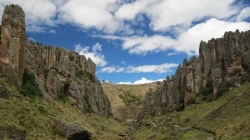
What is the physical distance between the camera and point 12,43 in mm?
62281

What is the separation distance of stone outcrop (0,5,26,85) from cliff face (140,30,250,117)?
60.8 meters

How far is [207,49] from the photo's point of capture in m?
119

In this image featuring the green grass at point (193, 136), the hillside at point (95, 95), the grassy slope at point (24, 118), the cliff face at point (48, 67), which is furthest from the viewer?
the cliff face at point (48, 67)

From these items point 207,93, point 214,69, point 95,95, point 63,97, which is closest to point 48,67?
point 63,97

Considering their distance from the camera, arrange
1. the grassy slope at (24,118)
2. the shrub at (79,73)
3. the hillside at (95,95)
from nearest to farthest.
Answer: the grassy slope at (24,118)
the hillside at (95,95)
the shrub at (79,73)

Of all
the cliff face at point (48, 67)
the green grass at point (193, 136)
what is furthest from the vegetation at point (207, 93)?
Result: the cliff face at point (48, 67)

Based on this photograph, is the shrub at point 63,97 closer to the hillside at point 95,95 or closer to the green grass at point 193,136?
the hillside at point 95,95

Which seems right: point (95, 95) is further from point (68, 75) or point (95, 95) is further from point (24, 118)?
point (24, 118)

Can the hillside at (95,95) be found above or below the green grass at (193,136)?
above

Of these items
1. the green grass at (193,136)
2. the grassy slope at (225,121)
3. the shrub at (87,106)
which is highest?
the shrub at (87,106)

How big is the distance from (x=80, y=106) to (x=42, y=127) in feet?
182

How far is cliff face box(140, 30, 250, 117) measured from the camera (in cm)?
9800

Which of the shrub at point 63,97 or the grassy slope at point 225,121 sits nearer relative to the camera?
the grassy slope at point 225,121

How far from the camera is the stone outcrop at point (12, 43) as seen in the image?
59.6 metres
